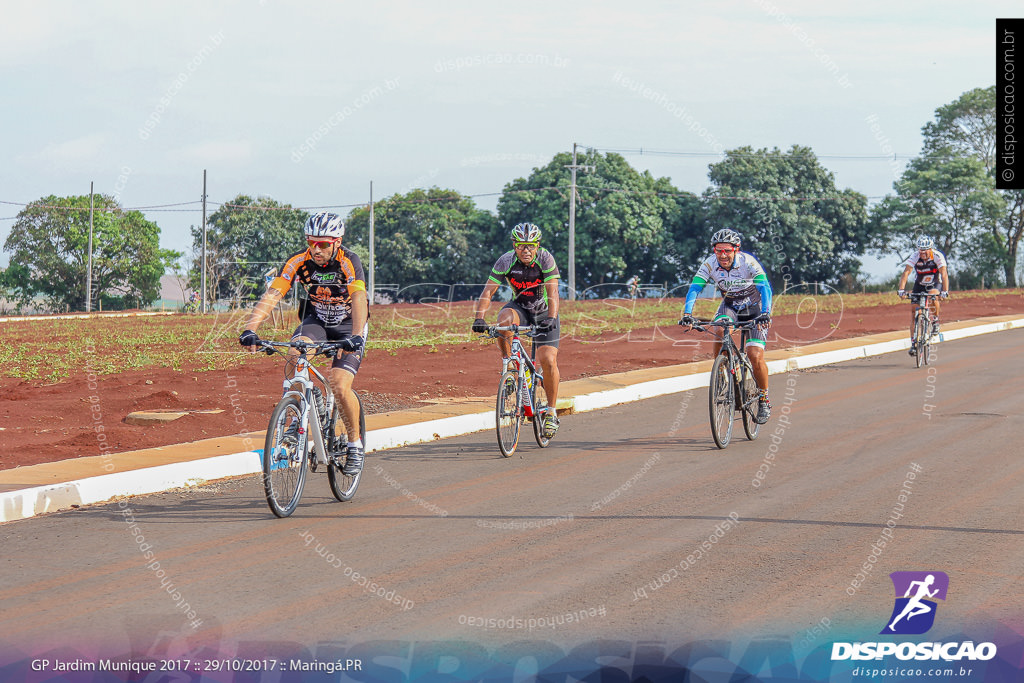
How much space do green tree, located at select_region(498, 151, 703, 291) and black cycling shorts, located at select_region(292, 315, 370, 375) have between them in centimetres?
5659

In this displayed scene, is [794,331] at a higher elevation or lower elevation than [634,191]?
lower

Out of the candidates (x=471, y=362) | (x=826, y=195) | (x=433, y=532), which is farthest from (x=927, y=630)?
(x=826, y=195)

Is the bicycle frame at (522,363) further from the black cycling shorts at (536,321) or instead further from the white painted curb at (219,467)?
the white painted curb at (219,467)

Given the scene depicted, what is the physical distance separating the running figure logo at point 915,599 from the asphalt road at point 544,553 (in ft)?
0.24

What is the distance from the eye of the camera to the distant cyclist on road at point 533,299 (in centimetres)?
1089

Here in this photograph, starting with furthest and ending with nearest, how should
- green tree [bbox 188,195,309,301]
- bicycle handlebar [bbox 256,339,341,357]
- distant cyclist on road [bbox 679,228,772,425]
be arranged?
green tree [bbox 188,195,309,301], distant cyclist on road [bbox 679,228,772,425], bicycle handlebar [bbox 256,339,341,357]

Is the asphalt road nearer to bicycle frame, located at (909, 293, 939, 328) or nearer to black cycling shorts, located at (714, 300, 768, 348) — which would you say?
black cycling shorts, located at (714, 300, 768, 348)

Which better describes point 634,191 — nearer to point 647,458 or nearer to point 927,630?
point 647,458

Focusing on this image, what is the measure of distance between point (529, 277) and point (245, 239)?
184 feet

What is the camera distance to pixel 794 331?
1176 inches

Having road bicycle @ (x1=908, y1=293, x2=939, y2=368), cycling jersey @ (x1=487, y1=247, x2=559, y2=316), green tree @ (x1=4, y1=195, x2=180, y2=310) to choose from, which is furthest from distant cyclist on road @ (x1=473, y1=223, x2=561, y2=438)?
green tree @ (x1=4, y1=195, x2=180, y2=310)

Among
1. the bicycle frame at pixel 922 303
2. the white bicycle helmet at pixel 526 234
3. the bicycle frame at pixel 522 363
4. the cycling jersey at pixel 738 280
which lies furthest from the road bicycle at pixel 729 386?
the bicycle frame at pixel 922 303

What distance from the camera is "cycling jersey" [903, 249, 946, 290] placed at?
19875mm

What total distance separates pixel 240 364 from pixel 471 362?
445 centimetres
